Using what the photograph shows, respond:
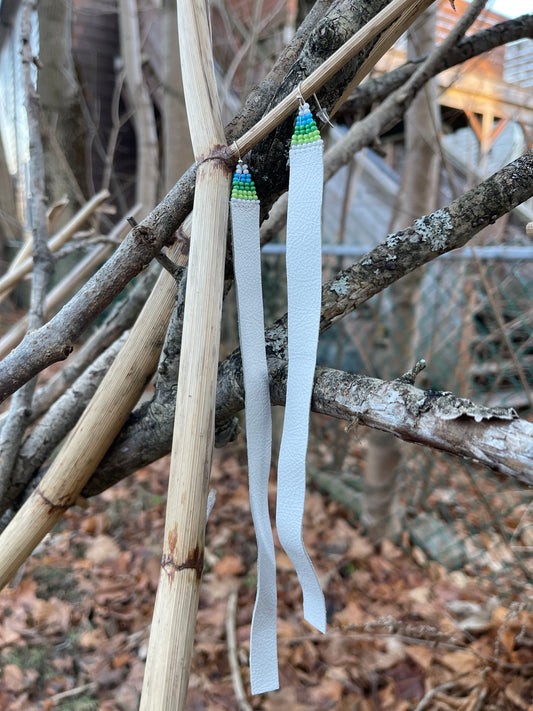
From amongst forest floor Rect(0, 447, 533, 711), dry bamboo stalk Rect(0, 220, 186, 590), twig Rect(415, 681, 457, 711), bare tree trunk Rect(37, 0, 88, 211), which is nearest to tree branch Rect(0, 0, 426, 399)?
dry bamboo stalk Rect(0, 220, 186, 590)

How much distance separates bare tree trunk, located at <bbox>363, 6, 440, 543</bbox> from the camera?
1.79 metres

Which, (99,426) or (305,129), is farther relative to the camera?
(99,426)

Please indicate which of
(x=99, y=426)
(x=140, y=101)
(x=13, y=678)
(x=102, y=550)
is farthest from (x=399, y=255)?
(x=140, y=101)

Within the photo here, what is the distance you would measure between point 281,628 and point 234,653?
17 centimetres

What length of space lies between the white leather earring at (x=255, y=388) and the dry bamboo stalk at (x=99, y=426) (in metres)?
0.16

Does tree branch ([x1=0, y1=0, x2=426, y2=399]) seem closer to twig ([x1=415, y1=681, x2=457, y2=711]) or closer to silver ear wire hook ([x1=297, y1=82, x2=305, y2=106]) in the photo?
silver ear wire hook ([x1=297, y1=82, x2=305, y2=106])

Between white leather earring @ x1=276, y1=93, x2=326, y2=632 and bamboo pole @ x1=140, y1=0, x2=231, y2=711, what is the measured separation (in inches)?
3.2

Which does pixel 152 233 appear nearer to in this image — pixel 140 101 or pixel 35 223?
pixel 35 223

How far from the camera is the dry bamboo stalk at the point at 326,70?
1.67 ft

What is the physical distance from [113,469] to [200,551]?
33 cm

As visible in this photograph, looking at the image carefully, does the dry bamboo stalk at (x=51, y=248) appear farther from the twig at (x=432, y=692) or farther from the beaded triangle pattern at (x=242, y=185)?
the twig at (x=432, y=692)

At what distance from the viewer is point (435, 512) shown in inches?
83.3

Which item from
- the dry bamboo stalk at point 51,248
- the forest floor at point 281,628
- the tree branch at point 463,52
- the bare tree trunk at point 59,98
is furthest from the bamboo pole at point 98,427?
the bare tree trunk at point 59,98

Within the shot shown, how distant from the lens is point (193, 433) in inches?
18.9
